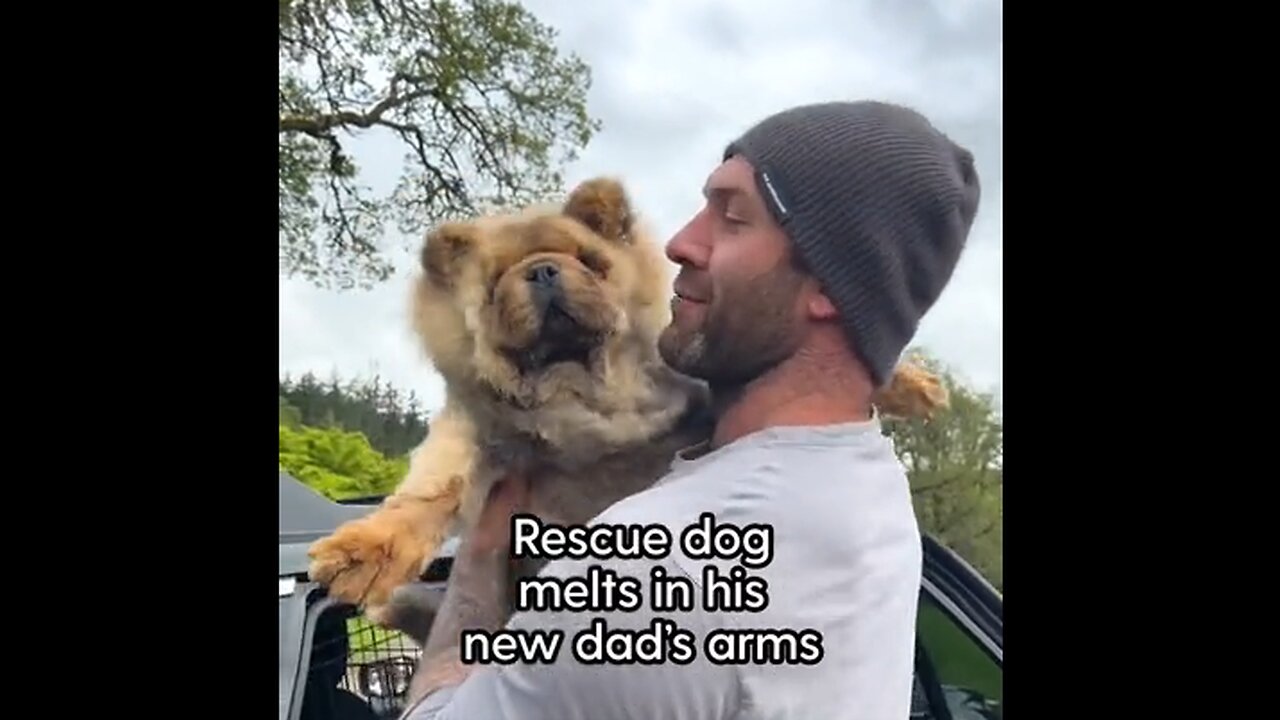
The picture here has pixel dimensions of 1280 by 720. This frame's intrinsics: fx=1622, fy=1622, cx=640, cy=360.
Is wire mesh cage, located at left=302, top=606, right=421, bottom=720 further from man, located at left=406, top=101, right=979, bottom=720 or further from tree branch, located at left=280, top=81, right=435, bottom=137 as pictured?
tree branch, located at left=280, top=81, right=435, bottom=137

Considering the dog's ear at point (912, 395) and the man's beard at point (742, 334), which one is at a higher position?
the man's beard at point (742, 334)

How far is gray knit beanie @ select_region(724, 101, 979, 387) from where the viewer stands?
3.37 m

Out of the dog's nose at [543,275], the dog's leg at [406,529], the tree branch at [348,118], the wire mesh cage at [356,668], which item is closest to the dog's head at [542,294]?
the dog's nose at [543,275]

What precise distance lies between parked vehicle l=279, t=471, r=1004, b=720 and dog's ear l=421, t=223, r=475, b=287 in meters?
0.50

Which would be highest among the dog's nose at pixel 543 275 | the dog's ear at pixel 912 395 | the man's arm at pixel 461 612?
the dog's nose at pixel 543 275

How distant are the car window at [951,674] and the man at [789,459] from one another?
8 cm

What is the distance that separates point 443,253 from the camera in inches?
137

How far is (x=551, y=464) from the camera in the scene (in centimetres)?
343

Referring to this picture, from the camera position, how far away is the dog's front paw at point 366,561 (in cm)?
337

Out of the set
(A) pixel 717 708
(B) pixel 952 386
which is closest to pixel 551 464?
(A) pixel 717 708

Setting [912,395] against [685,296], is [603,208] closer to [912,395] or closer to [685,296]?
[685,296]

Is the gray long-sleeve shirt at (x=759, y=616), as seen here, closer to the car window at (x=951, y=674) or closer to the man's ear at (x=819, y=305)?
the car window at (x=951, y=674)

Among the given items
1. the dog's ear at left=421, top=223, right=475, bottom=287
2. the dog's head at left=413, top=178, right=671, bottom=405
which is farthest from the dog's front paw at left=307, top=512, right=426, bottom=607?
the dog's ear at left=421, top=223, right=475, bottom=287

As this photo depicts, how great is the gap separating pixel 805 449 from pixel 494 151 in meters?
0.93
